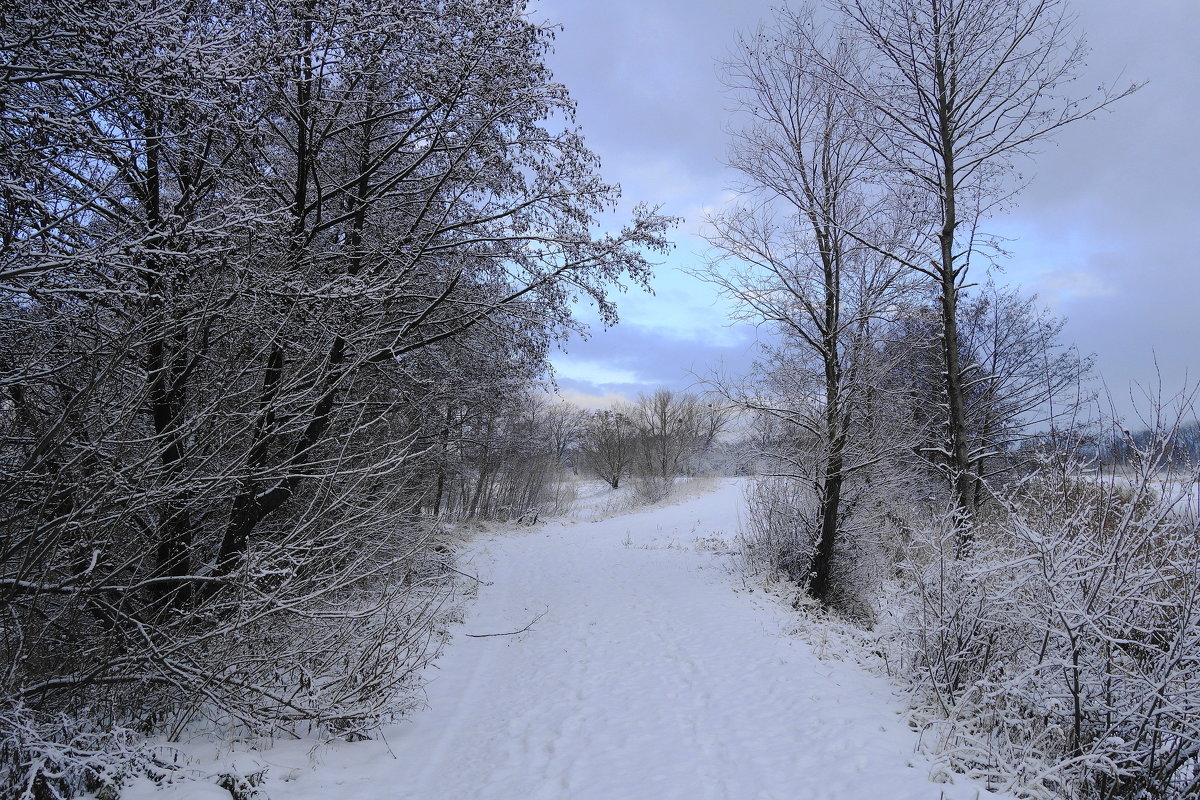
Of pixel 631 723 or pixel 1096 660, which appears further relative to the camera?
pixel 631 723

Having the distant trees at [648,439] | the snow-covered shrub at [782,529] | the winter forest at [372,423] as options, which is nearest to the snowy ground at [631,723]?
the winter forest at [372,423]

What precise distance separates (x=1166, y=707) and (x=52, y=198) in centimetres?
805

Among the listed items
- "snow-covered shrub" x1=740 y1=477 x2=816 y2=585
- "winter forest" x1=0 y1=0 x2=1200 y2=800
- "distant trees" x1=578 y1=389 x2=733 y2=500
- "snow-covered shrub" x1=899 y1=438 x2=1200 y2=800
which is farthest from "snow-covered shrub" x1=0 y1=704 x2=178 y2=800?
"distant trees" x1=578 y1=389 x2=733 y2=500

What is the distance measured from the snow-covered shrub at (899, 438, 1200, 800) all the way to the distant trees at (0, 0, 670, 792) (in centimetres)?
470

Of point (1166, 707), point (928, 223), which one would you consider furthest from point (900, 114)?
point (1166, 707)

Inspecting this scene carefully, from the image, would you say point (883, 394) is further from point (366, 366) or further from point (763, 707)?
point (366, 366)

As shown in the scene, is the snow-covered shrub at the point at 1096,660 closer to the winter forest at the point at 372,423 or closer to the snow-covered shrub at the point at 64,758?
the winter forest at the point at 372,423

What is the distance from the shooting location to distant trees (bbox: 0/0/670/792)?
3297 mm

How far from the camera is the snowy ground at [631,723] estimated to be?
4.03 metres

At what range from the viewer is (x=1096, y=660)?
3982 millimetres

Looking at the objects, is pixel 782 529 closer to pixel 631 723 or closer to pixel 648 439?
pixel 631 723

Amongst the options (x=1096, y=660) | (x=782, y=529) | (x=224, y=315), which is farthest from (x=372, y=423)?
(x=782, y=529)

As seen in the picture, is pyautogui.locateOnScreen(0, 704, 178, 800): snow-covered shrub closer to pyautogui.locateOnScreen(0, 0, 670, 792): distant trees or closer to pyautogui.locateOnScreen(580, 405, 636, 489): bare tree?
pyautogui.locateOnScreen(0, 0, 670, 792): distant trees

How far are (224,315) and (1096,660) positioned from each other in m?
6.85
